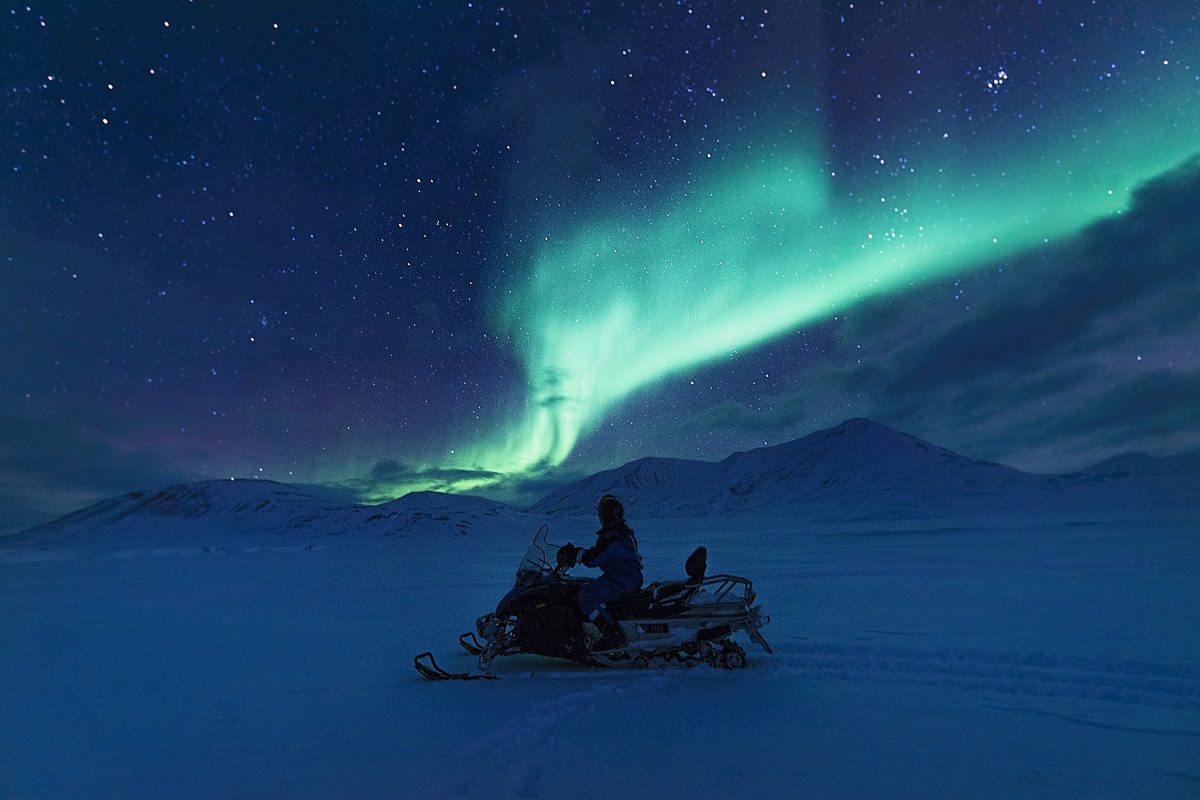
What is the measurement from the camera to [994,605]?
980cm

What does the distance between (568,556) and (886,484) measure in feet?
501

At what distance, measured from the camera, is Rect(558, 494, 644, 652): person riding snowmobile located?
6586 millimetres

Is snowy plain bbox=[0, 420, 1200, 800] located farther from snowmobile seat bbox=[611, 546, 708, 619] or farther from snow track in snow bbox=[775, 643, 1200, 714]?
snowmobile seat bbox=[611, 546, 708, 619]

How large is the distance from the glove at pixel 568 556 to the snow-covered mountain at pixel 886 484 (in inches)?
3601

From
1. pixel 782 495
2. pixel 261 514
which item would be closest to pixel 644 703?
pixel 782 495

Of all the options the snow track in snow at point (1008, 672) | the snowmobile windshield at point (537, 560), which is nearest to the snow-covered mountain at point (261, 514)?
the snowmobile windshield at point (537, 560)

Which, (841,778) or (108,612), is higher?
(108,612)

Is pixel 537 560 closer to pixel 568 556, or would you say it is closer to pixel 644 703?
pixel 568 556

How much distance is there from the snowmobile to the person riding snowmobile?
0.27 feet

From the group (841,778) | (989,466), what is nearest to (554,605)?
(841,778)

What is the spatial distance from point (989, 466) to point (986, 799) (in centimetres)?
17595

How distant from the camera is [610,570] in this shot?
6.64 meters

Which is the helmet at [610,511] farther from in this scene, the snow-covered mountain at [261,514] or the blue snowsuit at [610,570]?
the snow-covered mountain at [261,514]

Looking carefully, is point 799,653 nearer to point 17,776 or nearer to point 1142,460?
point 17,776
